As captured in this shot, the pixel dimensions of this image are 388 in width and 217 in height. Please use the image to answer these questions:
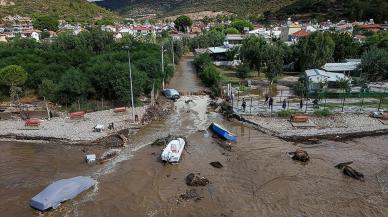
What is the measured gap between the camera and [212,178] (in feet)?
77.1

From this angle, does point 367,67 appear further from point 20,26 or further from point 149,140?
point 20,26

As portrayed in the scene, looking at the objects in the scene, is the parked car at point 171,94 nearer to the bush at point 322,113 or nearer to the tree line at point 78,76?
the tree line at point 78,76

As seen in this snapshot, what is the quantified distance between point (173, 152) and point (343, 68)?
35.8m

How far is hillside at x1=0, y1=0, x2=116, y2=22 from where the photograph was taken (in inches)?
5842

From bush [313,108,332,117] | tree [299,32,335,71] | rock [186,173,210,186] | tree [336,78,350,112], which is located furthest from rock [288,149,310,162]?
tree [299,32,335,71]

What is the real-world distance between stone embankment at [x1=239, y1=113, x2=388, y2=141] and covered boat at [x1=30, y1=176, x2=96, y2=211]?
1685 cm

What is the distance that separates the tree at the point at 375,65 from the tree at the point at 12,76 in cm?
4403

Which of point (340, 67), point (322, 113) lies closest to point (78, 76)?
point (322, 113)

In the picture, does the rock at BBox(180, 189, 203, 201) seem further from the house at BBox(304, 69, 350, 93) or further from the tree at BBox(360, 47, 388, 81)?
the tree at BBox(360, 47, 388, 81)

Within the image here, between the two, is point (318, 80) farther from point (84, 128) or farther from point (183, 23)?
point (183, 23)

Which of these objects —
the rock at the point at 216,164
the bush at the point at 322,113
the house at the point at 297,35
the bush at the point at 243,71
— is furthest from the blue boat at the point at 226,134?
the house at the point at 297,35

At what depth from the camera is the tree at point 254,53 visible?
55.1m

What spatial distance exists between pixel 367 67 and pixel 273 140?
2802 centimetres

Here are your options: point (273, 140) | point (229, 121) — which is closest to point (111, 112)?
point (229, 121)
